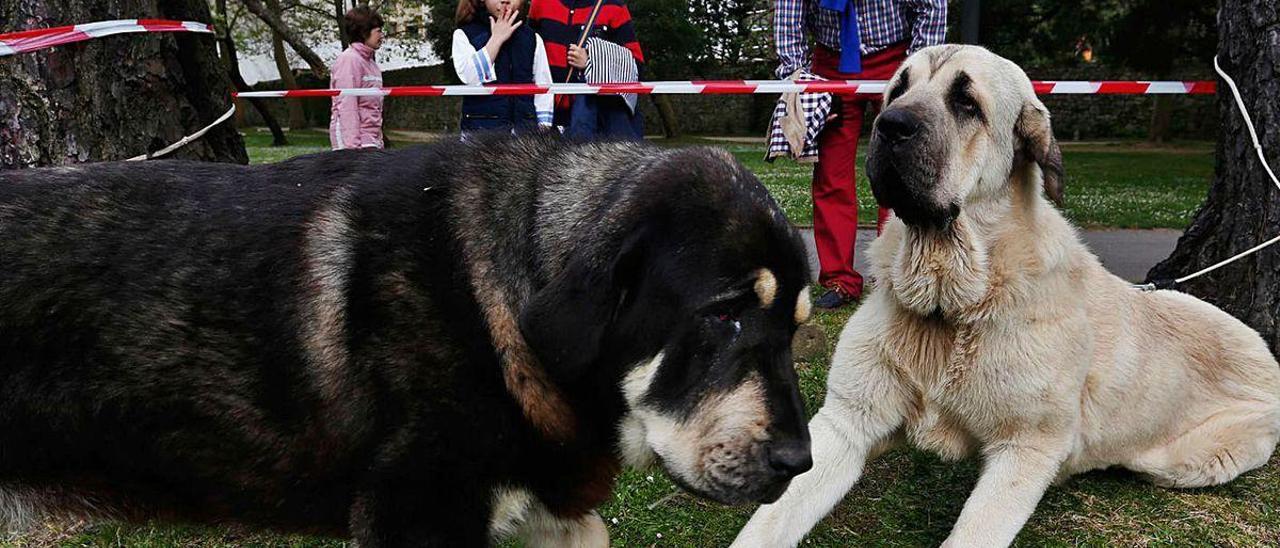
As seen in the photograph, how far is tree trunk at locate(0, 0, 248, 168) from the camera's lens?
182 inches

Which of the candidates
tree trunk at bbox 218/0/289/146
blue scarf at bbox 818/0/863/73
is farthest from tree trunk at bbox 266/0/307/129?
blue scarf at bbox 818/0/863/73

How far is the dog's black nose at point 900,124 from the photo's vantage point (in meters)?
3.53

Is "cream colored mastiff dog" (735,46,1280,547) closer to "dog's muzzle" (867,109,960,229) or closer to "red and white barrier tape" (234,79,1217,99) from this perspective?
"dog's muzzle" (867,109,960,229)

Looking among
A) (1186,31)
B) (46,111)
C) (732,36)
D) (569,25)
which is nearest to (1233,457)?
(46,111)

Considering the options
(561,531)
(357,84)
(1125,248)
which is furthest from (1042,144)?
(357,84)

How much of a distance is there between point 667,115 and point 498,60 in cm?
2637

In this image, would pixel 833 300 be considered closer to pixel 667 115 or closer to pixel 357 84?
pixel 357 84

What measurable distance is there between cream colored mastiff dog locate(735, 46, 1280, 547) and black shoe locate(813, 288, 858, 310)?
2985mm

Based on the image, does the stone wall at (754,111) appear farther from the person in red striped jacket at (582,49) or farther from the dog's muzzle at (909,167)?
the dog's muzzle at (909,167)

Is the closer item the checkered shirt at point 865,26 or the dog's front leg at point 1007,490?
the dog's front leg at point 1007,490

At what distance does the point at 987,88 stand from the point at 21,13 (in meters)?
4.28

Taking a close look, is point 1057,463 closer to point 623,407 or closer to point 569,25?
point 623,407

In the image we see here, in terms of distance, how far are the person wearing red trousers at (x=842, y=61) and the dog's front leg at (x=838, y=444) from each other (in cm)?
285

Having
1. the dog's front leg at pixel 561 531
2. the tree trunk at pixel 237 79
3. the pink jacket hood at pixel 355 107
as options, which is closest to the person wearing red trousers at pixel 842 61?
the dog's front leg at pixel 561 531
